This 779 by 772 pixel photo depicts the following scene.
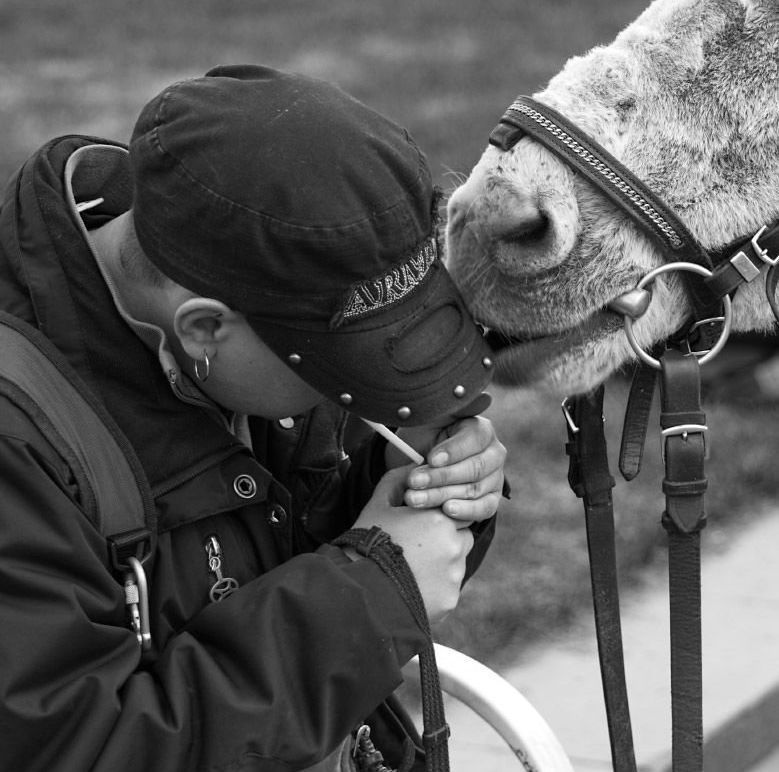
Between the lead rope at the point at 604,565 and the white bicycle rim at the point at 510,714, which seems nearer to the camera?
the white bicycle rim at the point at 510,714

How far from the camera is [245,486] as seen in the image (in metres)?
1.90

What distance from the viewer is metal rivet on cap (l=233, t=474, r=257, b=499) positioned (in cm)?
189

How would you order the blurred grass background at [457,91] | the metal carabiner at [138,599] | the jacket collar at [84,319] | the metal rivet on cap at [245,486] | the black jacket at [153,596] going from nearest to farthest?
the black jacket at [153,596]
the metal carabiner at [138,599]
the jacket collar at [84,319]
the metal rivet on cap at [245,486]
the blurred grass background at [457,91]

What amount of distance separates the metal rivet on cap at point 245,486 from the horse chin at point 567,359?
18.2 inches

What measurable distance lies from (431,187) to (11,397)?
63 cm

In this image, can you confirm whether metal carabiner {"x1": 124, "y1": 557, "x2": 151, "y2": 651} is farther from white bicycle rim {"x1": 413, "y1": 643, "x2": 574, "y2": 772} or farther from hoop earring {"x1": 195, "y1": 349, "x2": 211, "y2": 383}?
white bicycle rim {"x1": 413, "y1": 643, "x2": 574, "y2": 772}

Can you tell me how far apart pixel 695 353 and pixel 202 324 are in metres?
0.79

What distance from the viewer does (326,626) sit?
1697 mm

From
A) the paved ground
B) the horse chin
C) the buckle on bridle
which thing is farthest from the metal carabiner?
the paved ground

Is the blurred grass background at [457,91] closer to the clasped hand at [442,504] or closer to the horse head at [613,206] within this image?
the horse head at [613,206]

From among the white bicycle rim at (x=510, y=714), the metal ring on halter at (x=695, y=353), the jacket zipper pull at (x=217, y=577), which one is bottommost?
the white bicycle rim at (x=510, y=714)

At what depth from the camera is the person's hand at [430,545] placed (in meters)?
1.85

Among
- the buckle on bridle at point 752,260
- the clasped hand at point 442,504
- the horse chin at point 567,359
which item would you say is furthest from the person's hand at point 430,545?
the buckle on bridle at point 752,260

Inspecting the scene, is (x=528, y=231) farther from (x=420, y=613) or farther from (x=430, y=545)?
(x=420, y=613)
